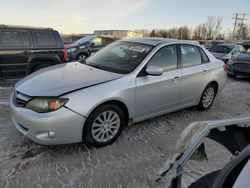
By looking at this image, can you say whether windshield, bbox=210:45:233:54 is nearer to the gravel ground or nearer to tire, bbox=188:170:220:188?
the gravel ground

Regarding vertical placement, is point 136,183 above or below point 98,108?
below

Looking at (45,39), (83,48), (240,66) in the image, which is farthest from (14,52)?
(240,66)

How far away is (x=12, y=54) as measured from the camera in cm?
647

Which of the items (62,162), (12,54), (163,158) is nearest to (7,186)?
(62,162)

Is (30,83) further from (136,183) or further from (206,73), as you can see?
(206,73)

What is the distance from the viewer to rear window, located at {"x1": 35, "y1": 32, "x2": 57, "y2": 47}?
6877 millimetres

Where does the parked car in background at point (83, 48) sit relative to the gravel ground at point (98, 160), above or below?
above

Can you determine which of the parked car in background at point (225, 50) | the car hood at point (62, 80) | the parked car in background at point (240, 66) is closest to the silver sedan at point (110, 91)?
the car hood at point (62, 80)

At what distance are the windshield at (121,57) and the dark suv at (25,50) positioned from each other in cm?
290

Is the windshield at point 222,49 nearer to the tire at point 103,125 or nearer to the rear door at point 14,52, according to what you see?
the rear door at point 14,52

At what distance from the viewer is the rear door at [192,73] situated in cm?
→ 452

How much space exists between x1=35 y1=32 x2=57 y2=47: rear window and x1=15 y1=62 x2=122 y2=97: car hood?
127 inches

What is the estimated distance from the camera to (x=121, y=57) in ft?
13.9

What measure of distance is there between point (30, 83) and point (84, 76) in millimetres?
796
